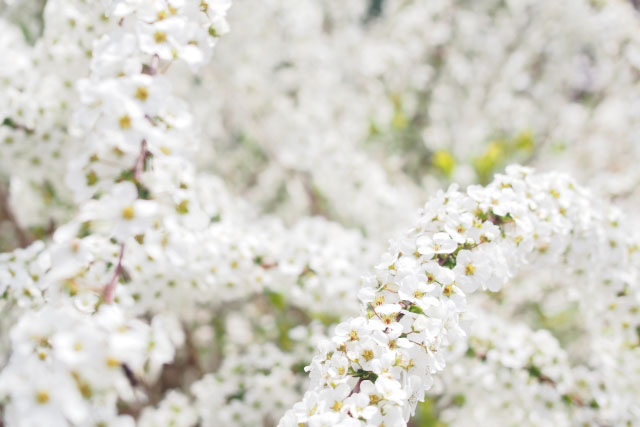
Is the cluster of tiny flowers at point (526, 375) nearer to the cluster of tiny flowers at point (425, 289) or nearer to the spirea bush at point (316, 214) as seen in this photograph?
the spirea bush at point (316, 214)

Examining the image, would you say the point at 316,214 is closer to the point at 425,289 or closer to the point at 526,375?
the point at 526,375

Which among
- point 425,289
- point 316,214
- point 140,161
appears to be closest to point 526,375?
point 425,289

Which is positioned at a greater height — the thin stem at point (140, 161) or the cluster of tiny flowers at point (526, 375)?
the cluster of tiny flowers at point (526, 375)

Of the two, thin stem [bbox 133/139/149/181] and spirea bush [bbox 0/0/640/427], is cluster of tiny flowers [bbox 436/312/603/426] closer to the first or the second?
spirea bush [bbox 0/0/640/427]

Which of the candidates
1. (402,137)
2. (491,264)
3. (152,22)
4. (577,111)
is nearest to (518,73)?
(577,111)

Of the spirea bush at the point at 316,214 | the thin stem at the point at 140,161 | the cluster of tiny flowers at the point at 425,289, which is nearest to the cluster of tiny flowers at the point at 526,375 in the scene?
the spirea bush at the point at 316,214

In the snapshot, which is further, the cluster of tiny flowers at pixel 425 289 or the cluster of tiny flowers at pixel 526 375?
the cluster of tiny flowers at pixel 526 375

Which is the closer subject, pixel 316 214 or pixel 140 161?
pixel 140 161

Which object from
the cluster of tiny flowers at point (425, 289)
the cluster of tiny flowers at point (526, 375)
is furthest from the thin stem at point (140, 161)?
the cluster of tiny flowers at point (526, 375)
